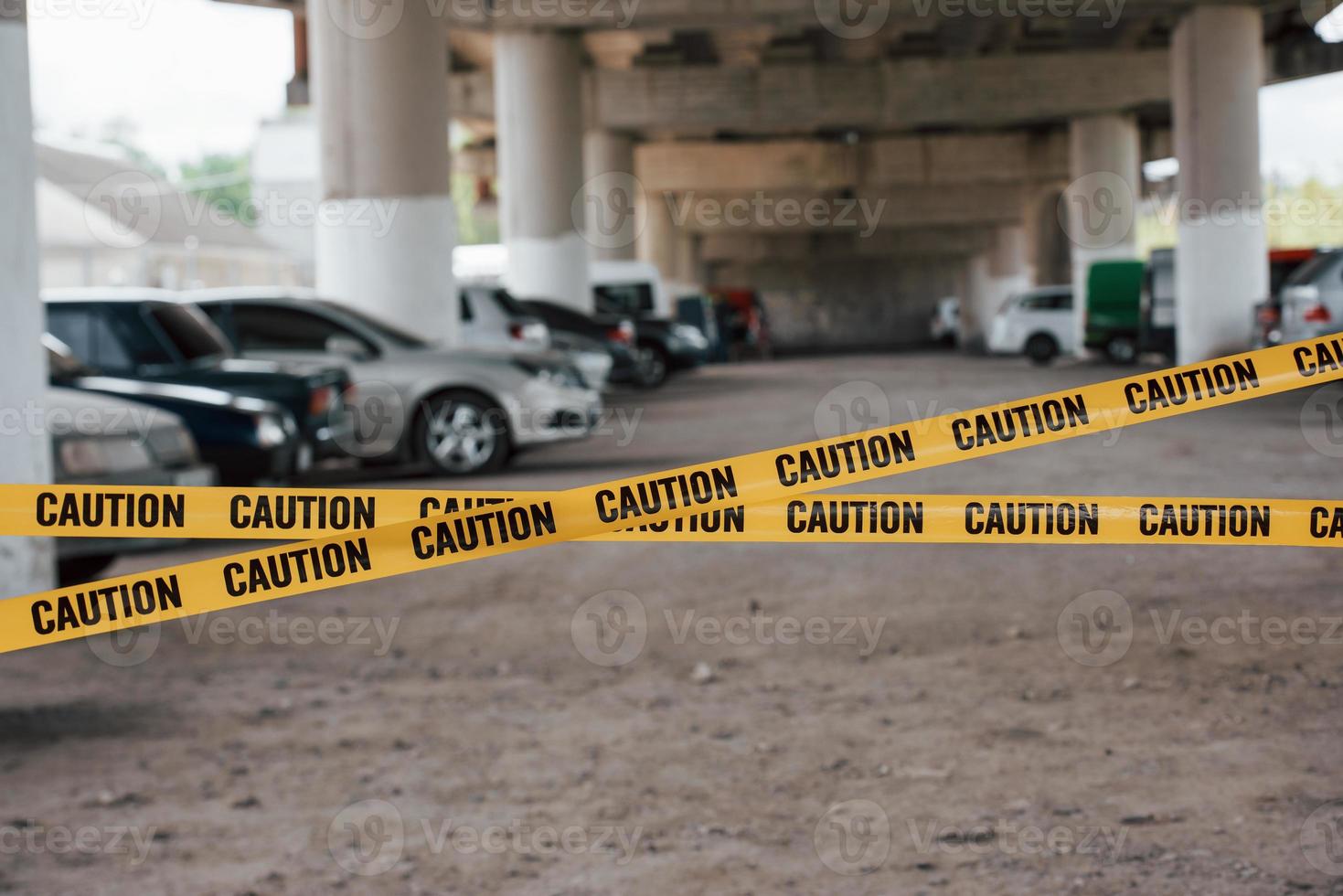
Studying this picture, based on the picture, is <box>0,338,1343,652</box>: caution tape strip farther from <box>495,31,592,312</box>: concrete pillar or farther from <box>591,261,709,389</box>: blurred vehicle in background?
<box>591,261,709,389</box>: blurred vehicle in background

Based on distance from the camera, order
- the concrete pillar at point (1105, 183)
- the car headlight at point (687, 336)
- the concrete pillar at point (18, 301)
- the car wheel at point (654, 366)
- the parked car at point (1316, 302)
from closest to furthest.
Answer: the concrete pillar at point (18, 301) < the parked car at point (1316, 302) < the car wheel at point (654, 366) < the car headlight at point (687, 336) < the concrete pillar at point (1105, 183)

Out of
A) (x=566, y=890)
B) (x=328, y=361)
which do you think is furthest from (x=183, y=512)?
(x=328, y=361)

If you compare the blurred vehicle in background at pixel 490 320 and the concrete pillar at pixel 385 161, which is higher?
the concrete pillar at pixel 385 161

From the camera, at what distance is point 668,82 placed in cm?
3250

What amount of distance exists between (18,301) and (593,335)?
689 inches

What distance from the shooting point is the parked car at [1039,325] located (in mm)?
33250

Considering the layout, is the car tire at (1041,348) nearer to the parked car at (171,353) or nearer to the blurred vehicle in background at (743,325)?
the blurred vehicle in background at (743,325)

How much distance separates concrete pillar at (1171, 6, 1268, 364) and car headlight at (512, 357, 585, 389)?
14199mm

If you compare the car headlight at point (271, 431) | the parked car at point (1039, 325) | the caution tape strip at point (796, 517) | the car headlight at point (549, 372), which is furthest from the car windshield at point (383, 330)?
the parked car at point (1039, 325)

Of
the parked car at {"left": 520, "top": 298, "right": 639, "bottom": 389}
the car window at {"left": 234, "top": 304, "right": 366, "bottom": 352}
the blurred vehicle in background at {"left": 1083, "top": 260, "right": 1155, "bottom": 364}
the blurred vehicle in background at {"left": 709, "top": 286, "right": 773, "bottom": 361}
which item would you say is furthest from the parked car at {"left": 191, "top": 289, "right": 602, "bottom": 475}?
the blurred vehicle in background at {"left": 709, "top": 286, "right": 773, "bottom": 361}

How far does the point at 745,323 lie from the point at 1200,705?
1821 inches

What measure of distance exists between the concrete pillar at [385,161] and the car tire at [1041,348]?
710 inches

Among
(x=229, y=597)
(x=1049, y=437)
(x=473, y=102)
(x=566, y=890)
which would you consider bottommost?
(x=566, y=890)

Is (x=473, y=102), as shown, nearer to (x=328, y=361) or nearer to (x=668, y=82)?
(x=668, y=82)
